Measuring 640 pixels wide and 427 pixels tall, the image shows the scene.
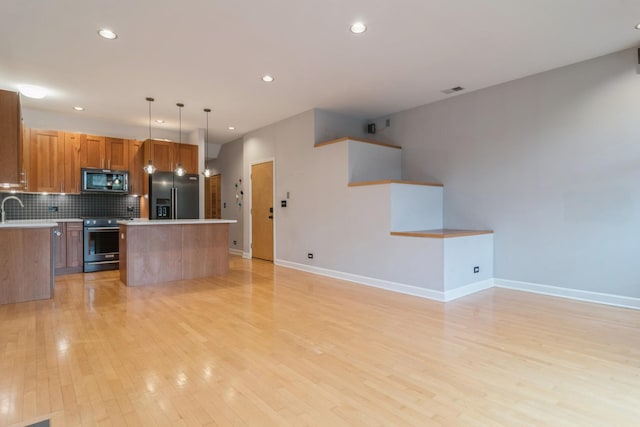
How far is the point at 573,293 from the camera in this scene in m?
3.98

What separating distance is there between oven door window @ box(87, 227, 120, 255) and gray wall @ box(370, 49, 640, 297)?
228 inches

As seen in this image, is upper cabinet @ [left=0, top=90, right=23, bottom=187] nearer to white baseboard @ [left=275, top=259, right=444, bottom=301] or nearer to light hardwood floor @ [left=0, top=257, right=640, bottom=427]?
light hardwood floor @ [left=0, top=257, right=640, bottom=427]

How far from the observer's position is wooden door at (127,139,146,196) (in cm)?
650

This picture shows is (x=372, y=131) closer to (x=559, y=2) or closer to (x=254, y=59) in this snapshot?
(x=254, y=59)

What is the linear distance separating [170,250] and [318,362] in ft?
11.5

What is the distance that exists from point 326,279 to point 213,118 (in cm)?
368

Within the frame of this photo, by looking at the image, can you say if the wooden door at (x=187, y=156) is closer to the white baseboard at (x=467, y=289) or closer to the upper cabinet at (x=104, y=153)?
the upper cabinet at (x=104, y=153)

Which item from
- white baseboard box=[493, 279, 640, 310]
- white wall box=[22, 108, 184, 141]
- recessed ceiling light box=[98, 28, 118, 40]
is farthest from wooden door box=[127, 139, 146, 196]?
white baseboard box=[493, 279, 640, 310]

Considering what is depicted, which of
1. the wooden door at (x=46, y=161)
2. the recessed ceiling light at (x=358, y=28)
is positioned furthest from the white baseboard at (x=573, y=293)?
the wooden door at (x=46, y=161)

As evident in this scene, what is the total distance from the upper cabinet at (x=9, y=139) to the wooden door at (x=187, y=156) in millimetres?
2888

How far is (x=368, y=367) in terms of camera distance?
225 cm

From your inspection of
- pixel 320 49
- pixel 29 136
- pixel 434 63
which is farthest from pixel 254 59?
pixel 29 136

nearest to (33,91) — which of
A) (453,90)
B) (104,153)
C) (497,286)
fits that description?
(104,153)

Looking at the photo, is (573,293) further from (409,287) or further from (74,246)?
(74,246)
